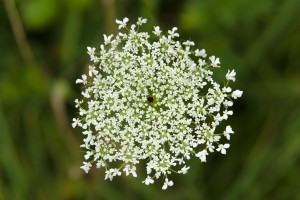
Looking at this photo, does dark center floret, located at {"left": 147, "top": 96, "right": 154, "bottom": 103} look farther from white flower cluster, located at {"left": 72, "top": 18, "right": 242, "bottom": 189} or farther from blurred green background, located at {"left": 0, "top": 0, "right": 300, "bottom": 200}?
blurred green background, located at {"left": 0, "top": 0, "right": 300, "bottom": 200}

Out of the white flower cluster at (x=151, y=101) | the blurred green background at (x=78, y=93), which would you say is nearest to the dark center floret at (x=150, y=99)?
the white flower cluster at (x=151, y=101)

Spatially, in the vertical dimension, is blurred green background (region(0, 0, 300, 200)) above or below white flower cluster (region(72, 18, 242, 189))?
above

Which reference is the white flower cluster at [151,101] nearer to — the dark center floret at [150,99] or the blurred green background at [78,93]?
the dark center floret at [150,99]

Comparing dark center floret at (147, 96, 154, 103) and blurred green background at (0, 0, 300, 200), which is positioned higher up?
blurred green background at (0, 0, 300, 200)

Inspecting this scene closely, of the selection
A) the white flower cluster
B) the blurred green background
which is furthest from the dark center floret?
the blurred green background

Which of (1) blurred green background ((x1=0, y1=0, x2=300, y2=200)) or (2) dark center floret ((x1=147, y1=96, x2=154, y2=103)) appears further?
(1) blurred green background ((x1=0, y1=0, x2=300, y2=200))
